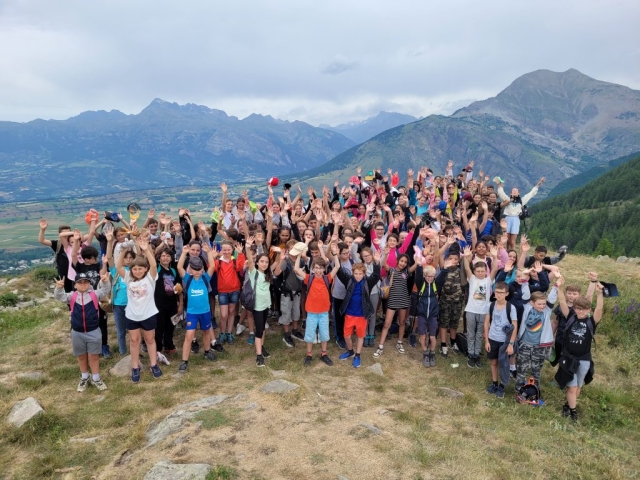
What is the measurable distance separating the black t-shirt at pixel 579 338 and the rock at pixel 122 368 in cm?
1014

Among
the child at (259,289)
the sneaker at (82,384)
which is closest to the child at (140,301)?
the sneaker at (82,384)

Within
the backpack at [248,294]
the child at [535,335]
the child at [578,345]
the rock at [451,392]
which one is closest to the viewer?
the child at [578,345]

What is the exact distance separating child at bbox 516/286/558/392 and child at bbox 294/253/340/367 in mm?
4649

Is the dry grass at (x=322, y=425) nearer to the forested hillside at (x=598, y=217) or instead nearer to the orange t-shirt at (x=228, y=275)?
the orange t-shirt at (x=228, y=275)

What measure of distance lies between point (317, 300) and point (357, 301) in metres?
1.08

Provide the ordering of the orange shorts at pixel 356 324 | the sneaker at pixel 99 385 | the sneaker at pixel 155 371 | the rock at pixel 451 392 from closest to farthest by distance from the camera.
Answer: the sneaker at pixel 99 385, the rock at pixel 451 392, the sneaker at pixel 155 371, the orange shorts at pixel 356 324

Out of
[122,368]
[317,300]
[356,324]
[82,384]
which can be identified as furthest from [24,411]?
[356,324]

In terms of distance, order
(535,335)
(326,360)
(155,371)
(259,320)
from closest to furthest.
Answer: (535,335) → (155,371) → (259,320) → (326,360)

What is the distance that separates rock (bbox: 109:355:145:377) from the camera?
9.52m

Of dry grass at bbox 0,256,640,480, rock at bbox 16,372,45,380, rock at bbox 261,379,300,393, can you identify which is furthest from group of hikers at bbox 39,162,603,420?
rock at bbox 261,379,300,393

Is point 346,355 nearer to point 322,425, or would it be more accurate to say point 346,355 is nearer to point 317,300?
point 317,300

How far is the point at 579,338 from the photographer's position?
26.4 ft

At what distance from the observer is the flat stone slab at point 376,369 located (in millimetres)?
9961

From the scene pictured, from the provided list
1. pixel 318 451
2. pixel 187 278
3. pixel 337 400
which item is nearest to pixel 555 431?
pixel 337 400
